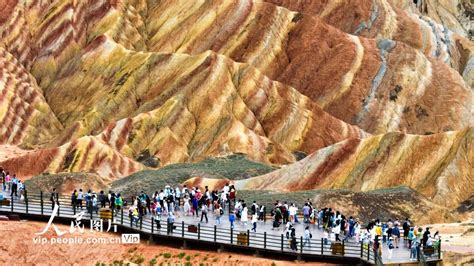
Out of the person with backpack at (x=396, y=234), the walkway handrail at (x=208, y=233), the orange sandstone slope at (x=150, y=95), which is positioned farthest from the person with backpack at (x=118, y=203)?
the orange sandstone slope at (x=150, y=95)

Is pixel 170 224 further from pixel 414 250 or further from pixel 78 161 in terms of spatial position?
pixel 78 161

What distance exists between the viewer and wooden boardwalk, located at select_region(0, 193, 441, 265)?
135ft

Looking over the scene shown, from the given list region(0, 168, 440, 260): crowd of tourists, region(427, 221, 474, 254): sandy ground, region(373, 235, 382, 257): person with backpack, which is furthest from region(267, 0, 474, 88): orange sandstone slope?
region(373, 235, 382, 257): person with backpack

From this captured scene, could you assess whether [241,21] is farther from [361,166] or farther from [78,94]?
[361,166]

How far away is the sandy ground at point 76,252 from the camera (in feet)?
148

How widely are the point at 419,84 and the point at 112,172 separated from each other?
1905 inches

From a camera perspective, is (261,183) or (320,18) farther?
(320,18)

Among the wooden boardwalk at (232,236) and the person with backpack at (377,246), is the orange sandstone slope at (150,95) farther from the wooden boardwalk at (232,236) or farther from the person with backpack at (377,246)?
the person with backpack at (377,246)

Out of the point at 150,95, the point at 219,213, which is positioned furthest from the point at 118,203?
the point at 150,95

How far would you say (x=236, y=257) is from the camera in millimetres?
43500

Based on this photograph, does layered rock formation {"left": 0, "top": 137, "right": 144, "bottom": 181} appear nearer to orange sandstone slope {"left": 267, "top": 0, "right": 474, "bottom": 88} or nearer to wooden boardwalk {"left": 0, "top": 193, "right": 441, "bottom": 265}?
wooden boardwalk {"left": 0, "top": 193, "right": 441, "bottom": 265}

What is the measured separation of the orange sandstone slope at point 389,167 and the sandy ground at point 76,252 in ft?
93.1

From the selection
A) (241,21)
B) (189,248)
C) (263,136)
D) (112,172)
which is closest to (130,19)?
(241,21)

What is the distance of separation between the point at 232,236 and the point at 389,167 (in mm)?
34695
